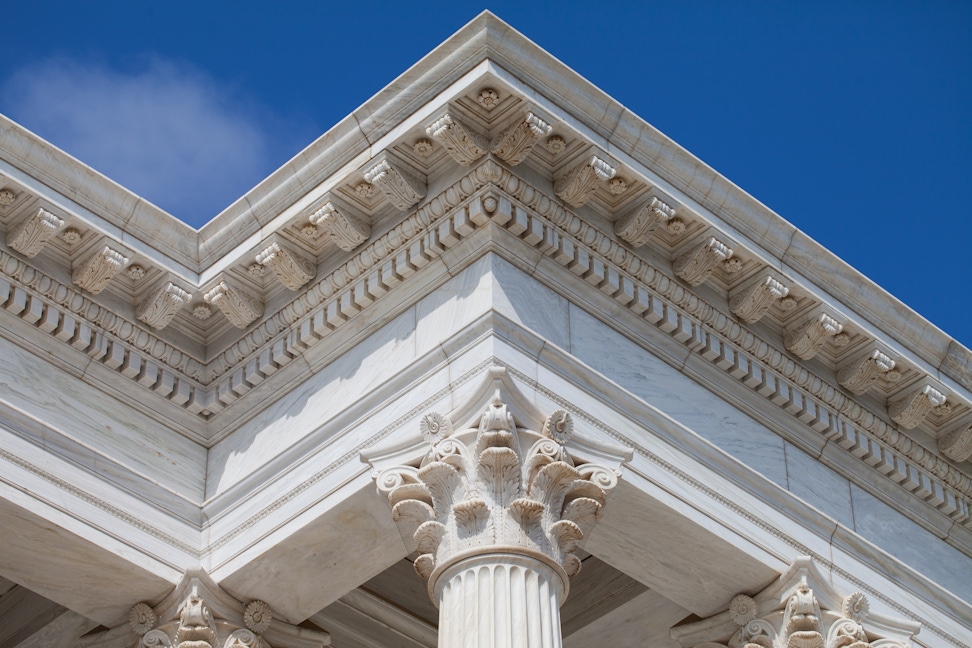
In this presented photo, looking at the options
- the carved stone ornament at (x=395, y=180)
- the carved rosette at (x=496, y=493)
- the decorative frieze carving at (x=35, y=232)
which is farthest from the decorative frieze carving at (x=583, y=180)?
the decorative frieze carving at (x=35, y=232)

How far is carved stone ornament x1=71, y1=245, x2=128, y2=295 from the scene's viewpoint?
62.0 feet

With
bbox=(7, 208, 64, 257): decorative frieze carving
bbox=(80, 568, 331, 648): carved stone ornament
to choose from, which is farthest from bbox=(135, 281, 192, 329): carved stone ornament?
bbox=(80, 568, 331, 648): carved stone ornament

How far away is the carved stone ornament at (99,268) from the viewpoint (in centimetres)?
1889

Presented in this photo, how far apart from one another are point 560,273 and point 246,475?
12.6 ft

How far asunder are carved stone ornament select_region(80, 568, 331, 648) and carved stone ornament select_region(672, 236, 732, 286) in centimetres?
538

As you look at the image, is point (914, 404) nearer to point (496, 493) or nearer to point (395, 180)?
point (496, 493)

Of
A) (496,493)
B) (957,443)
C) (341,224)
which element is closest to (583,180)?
(341,224)

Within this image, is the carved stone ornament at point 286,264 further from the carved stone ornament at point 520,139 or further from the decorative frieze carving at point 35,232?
the carved stone ornament at point 520,139

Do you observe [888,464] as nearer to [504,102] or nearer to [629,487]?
[629,487]

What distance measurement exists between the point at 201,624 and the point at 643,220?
5948mm

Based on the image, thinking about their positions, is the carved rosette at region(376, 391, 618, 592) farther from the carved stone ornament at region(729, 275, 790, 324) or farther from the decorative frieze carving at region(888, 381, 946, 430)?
the decorative frieze carving at region(888, 381, 946, 430)

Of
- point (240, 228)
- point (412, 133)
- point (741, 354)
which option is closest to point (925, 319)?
point (741, 354)

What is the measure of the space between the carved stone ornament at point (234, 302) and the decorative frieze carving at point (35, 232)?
5.78 feet

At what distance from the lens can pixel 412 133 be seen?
18.2 meters
